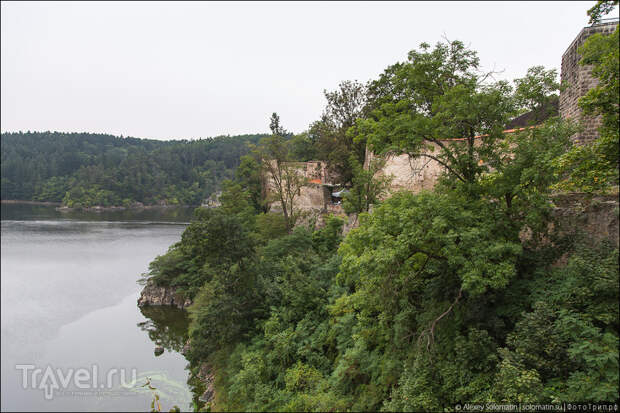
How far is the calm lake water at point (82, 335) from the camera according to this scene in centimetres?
1367

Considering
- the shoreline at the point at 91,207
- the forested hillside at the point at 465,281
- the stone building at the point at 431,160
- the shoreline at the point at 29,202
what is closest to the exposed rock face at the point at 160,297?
the stone building at the point at 431,160

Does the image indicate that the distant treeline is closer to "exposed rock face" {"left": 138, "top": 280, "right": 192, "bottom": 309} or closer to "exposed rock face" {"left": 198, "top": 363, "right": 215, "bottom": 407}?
"exposed rock face" {"left": 138, "top": 280, "right": 192, "bottom": 309}

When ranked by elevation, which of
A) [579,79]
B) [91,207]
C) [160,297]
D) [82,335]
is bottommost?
[82,335]

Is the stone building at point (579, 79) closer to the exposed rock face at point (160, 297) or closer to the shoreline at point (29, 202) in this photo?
the exposed rock face at point (160, 297)

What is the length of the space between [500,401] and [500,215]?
3.55 m

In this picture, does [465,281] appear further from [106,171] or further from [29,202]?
[29,202]

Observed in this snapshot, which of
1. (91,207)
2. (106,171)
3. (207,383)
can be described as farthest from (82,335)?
(106,171)

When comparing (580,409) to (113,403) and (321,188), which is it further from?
(321,188)

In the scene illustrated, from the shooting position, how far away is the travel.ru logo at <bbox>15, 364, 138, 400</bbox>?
1419cm

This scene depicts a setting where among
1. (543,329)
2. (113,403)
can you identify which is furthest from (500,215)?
(113,403)

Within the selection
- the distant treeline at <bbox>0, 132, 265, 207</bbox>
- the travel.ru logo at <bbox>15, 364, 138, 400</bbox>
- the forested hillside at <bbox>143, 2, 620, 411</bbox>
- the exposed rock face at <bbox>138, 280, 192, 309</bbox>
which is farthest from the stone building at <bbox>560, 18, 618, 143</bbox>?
the distant treeline at <bbox>0, 132, 265, 207</bbox>

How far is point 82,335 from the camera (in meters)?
18.4

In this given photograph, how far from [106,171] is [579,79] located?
318 ft

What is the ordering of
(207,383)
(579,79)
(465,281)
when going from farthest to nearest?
(207,383), (579,79), (465,281)
